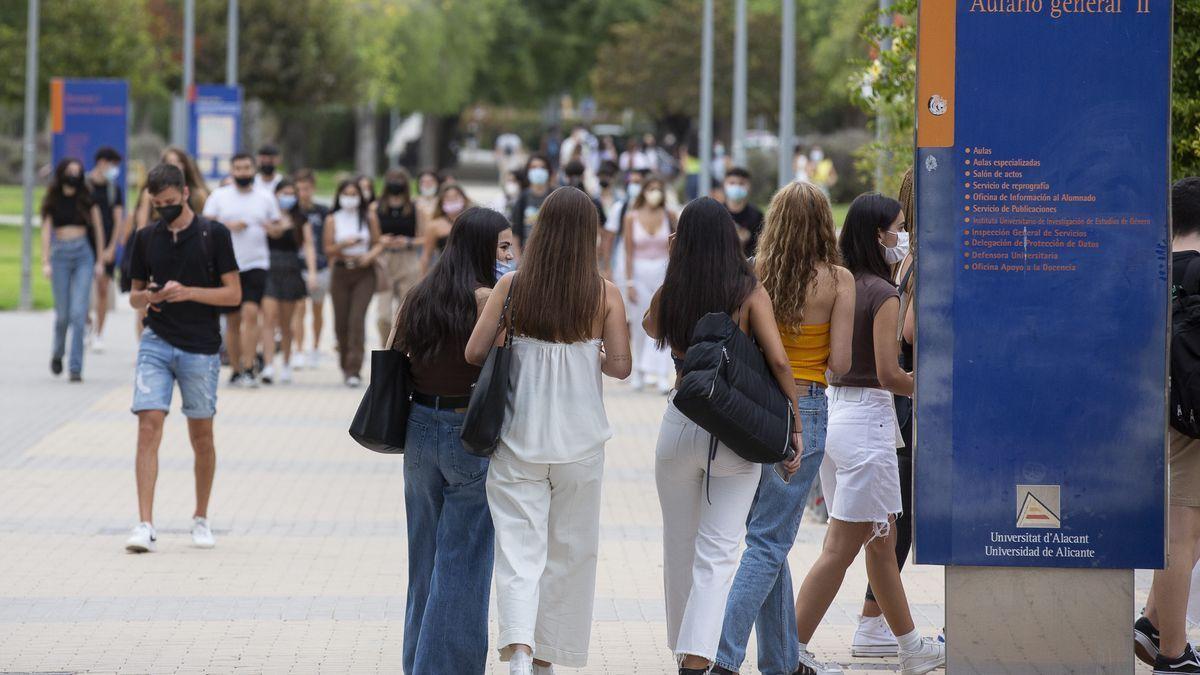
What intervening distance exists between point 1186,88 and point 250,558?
488 centimetres

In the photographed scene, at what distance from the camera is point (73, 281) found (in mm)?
14742

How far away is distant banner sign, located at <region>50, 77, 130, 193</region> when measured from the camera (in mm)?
21406

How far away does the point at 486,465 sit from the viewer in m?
5.86

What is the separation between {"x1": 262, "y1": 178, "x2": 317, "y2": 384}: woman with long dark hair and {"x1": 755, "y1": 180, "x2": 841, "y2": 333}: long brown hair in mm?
9141

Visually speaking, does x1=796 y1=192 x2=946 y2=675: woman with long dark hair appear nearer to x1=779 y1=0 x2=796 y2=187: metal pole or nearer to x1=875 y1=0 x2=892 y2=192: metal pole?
x1=875 y1=0 x2=892 y2=192: metal pole

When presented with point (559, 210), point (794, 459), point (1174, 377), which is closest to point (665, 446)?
point (794, 459)

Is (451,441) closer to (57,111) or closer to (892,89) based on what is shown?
(892,89)

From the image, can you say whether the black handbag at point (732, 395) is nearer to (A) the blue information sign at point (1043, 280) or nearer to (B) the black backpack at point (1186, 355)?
(A) the blue information sign at point (1043, 280)

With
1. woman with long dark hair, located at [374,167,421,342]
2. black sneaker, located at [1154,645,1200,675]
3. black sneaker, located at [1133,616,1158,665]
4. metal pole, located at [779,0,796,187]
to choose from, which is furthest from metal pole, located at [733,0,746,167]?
black sneaker, located at [1154,645,1200,675]

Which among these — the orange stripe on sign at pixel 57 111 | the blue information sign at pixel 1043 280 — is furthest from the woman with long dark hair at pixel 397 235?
the blue information sign at pixel 1043 280

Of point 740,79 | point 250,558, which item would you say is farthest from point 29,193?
point 250,558

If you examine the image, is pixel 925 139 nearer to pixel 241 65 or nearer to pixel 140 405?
pixel 140 405

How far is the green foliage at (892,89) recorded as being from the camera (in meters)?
9.90

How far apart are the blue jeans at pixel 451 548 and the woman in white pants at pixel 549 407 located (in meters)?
0.11
